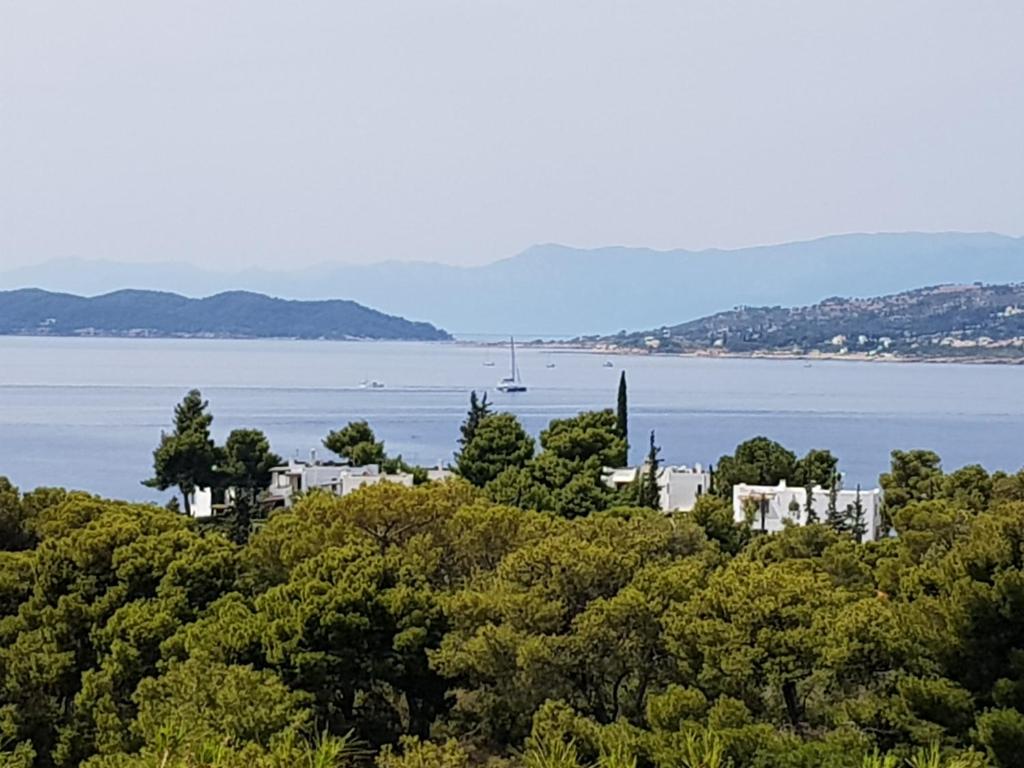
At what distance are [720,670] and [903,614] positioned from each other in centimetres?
149

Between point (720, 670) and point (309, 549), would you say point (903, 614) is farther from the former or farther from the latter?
point (309, 549)

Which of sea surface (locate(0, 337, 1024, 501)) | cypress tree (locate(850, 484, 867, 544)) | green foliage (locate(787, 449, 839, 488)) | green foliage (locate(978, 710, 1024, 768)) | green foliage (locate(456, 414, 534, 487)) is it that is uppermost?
green foliage (locate(456, 414, 534, 487))

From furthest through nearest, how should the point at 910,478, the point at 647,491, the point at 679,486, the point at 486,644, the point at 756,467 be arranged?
the point at 679,486 < the point at 756,467 < the point at 910,478 < the point at 647,491 < the point at 486,644

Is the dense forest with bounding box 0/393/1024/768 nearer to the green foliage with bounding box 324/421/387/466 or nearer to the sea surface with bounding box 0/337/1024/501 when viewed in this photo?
the green foliage with bounding box 324/421/387/466

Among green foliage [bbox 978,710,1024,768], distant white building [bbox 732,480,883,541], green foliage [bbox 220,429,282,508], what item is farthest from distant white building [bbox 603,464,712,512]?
green foliage [bbox 978,710,1024,768]

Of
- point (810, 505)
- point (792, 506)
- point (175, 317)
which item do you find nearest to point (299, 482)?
point (792, 506)

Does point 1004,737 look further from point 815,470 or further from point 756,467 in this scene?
point 815,470

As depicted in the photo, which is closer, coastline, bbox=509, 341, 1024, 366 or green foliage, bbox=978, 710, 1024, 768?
green foliage, bbox=978, 710, 1024, 768

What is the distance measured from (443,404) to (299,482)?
47.0 m

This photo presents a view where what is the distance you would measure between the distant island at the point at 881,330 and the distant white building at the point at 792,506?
100450 millimetres

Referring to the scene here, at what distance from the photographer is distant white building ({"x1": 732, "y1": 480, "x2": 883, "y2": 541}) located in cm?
2206

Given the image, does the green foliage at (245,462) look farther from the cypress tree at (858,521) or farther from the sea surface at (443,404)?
the sea surface at (443,404)

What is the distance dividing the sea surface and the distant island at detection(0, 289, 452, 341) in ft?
53.7

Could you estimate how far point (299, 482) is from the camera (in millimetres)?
24391
